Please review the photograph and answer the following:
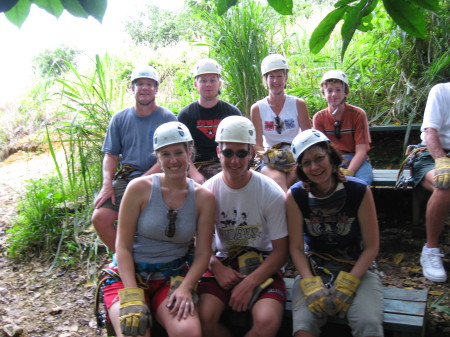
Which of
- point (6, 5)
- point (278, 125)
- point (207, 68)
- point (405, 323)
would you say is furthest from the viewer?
point (278, 125)

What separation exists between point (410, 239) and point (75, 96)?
327cm

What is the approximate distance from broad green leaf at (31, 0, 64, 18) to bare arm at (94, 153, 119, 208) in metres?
2.18

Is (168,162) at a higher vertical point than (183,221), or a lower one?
higher

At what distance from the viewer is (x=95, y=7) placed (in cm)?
105

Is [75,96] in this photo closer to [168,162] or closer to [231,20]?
[231,20]

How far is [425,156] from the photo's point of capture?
3191 mm

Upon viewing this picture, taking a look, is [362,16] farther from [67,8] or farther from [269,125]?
Answer: [269,125]

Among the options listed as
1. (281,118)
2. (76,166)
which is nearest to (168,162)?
(281,118)

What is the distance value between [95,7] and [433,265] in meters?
2.64

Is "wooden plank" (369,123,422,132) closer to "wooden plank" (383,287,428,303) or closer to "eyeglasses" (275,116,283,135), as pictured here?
"eyeglasses" (275,116,283,135)

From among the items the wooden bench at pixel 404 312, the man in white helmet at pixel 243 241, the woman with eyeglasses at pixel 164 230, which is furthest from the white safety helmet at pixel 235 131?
the wooden bench at pixel 404 312

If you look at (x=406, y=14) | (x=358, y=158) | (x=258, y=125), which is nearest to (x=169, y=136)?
(x=406, y=14)

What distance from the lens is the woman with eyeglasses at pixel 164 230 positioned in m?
2.17

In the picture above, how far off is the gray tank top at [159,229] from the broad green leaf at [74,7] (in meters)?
1.30
